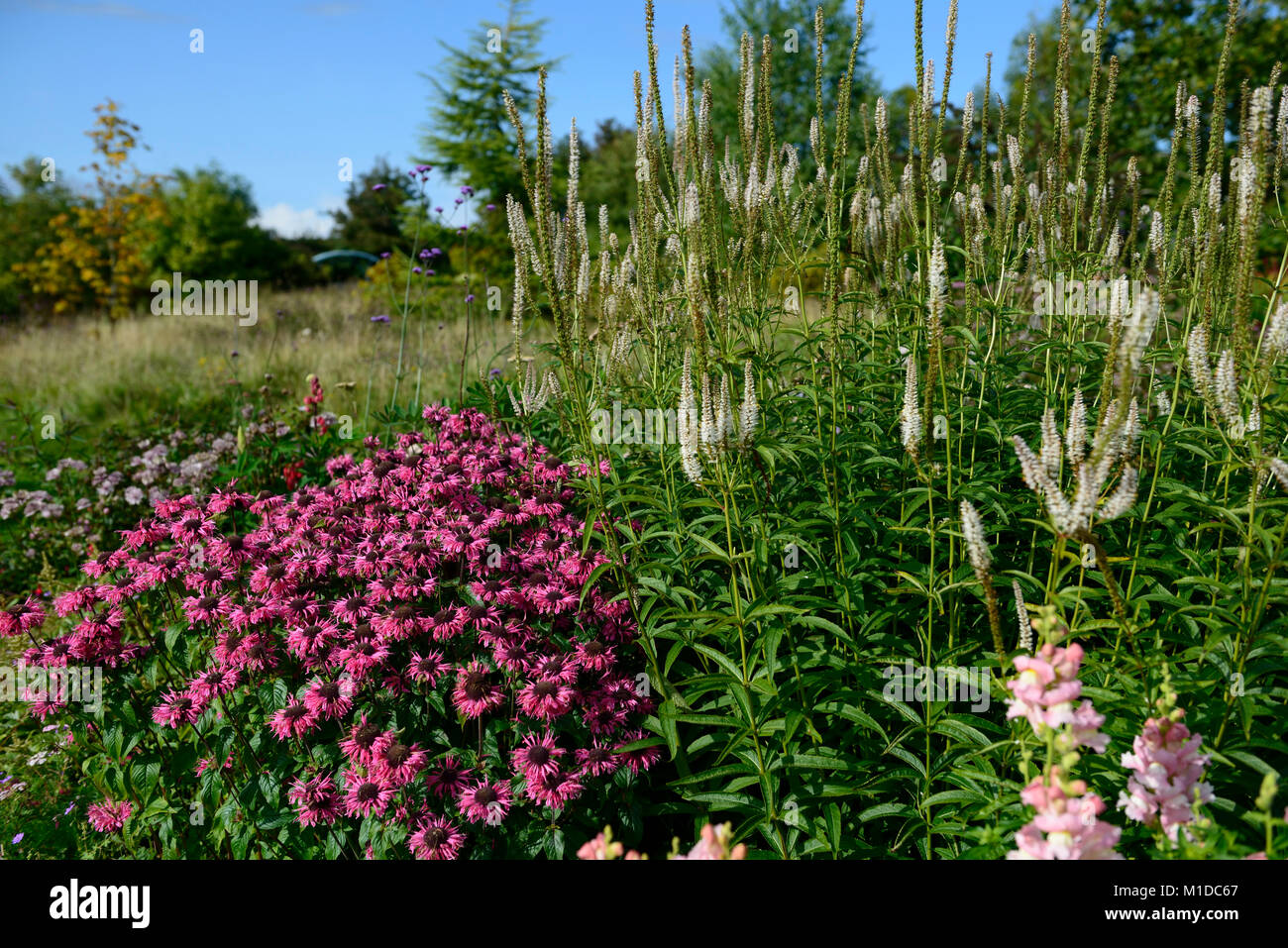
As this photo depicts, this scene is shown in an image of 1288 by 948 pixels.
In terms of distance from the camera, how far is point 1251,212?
6.70 feet

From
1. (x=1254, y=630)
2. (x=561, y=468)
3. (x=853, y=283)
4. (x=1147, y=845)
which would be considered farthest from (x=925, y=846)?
(x=853, y=283)

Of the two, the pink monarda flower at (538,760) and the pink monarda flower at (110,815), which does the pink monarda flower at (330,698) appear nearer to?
the pink monarda flower at (538,760)

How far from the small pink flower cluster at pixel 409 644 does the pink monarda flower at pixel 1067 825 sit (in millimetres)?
1428

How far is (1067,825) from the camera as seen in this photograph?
141 cm

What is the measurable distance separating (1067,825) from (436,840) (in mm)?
1785

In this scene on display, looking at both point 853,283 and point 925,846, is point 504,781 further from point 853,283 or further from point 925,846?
point 853,283

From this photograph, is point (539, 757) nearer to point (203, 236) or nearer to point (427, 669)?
point (427, 669)

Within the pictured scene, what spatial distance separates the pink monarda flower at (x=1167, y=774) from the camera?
1.62m

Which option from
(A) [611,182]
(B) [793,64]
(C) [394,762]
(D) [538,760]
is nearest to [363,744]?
(C) [394,762]

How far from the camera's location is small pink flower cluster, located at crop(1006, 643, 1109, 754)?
1.51 meters

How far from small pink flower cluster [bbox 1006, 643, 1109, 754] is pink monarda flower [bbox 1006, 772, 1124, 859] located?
100 millimetres

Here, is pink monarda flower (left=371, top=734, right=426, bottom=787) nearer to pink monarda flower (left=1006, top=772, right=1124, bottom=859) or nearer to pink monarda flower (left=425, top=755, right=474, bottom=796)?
pink monarda flower (left=425, top=755, right=474, bottom=796)

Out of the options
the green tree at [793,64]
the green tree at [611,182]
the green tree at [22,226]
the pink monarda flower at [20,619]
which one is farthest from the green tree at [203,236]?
the pink monarda flower at [20,619]

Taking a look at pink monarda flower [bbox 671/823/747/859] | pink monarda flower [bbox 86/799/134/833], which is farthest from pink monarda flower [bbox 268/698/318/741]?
pink monarda flower [bbox 671/823/747/859]
